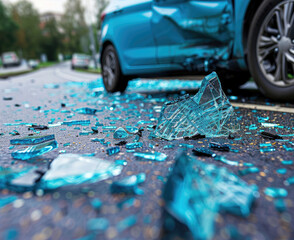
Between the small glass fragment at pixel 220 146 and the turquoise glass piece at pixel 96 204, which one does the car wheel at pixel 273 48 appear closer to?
the small glass fragment at pixel 220 146

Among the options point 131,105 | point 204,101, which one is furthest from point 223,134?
point 131,105

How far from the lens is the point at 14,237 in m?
1.03

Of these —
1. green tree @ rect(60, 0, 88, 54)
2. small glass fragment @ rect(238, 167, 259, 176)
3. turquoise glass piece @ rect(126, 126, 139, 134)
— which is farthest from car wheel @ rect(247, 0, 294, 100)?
green tree @ rect(60, 0, 88, 54)

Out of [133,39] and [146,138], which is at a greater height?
[133,39]

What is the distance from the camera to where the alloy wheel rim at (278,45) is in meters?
3.03

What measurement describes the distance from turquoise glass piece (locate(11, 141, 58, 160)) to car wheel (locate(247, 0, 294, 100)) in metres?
2.49

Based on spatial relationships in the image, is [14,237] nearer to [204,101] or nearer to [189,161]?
[189,161]

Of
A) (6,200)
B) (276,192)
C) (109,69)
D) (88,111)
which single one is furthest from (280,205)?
(109,69)

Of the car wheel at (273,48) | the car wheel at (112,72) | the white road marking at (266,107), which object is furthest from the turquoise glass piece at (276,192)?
the car wheel at (112,72)

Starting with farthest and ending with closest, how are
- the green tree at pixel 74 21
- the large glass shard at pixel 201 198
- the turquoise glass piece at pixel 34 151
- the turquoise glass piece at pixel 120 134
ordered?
the green tree at pixel 74 21, the turquoise glass piece at pixel 120 134, the turquoise glass piece at pixel 34 151, the large glass shard at pixel 201 198

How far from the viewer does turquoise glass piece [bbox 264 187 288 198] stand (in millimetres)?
1298

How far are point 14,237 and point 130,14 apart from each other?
440 cm

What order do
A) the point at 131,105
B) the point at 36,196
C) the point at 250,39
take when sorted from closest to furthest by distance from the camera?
1. the point at 36,196
2. the point at 250,39
3. the point at 131,105

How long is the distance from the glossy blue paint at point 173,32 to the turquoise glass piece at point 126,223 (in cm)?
293
